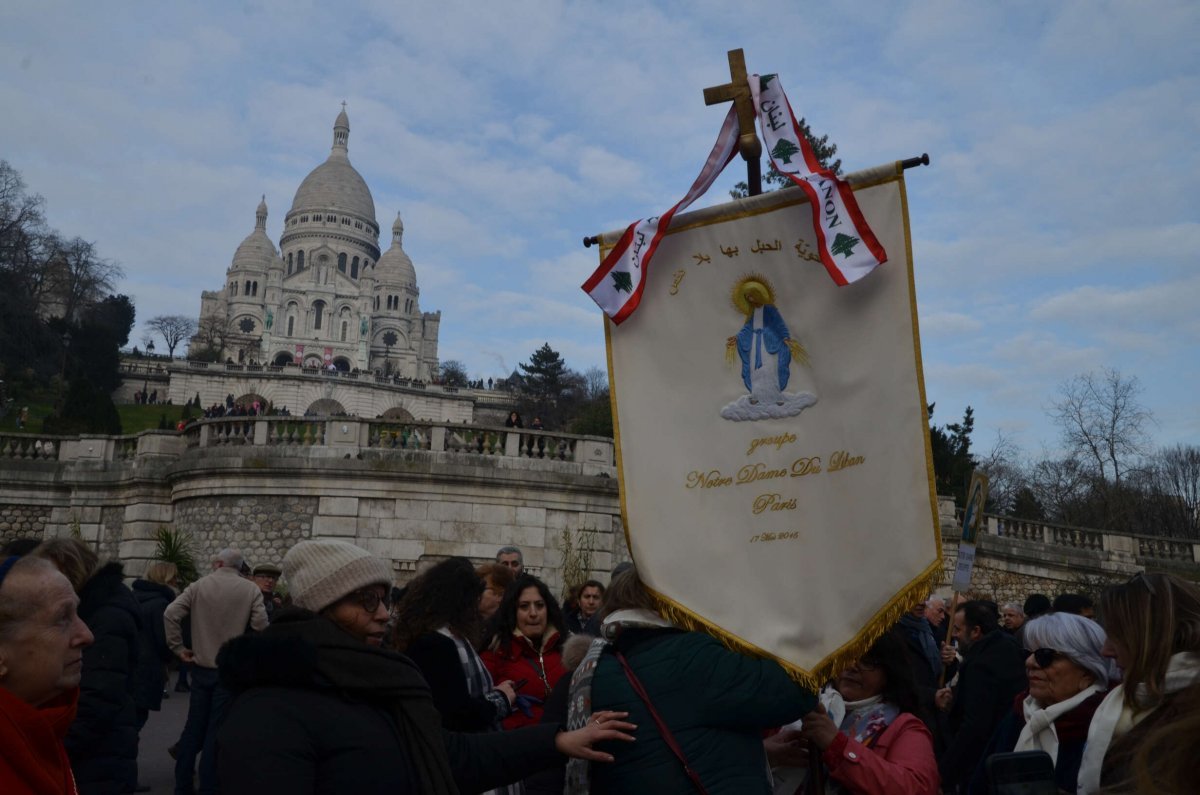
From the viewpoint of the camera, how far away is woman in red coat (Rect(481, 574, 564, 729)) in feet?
17.3

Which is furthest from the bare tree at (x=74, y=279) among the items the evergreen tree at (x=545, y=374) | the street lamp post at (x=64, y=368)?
the evergreen tree at (x=545, y=374)

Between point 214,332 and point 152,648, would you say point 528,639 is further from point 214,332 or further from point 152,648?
point 214,332

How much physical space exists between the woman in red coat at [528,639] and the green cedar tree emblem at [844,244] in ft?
8.98

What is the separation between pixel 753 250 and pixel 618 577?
1.30m

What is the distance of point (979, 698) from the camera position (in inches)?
208

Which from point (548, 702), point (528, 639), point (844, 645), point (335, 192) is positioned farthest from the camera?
point (335, 192)

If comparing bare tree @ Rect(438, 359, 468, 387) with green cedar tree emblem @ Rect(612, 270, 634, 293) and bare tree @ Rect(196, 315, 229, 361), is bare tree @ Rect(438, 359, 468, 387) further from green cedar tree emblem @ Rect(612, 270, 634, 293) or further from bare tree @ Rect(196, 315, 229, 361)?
green cedar tree emblem @ Rect(612, 270, 634, 293)

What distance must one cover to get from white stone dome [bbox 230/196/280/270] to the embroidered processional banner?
122m

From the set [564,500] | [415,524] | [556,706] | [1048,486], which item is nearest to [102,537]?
[415,524]

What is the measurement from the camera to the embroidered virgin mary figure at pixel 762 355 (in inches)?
141

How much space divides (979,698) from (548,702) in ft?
8.11

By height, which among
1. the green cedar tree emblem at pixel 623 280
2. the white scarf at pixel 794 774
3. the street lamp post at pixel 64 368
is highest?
the street lamp post at pixel 64 368

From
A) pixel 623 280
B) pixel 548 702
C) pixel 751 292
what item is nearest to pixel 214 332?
pixel 548 702

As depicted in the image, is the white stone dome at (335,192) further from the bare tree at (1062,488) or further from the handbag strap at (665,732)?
the handbag strap at (665,732)
